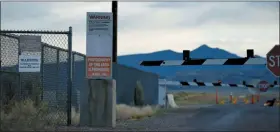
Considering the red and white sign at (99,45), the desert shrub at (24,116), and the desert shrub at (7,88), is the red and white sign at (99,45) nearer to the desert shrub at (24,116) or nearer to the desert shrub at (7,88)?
the desert shrub at (24,116)

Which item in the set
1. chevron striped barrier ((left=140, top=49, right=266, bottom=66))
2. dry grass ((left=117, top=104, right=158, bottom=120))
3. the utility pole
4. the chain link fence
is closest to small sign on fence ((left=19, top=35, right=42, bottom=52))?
the chain link fence

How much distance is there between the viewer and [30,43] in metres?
15.3

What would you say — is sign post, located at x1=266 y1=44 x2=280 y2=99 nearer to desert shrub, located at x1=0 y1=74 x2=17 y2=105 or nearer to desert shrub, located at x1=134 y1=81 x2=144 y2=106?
desert shrub, located at x1=0 y1=74 x2=17 y2=105

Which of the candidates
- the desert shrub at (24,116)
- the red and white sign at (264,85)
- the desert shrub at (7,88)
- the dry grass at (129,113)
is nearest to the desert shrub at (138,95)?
the dry grass at (129,113)

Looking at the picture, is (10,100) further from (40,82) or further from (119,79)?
(119,79)

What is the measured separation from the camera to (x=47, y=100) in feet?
54.5

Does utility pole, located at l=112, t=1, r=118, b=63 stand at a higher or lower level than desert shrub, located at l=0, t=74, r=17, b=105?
higher

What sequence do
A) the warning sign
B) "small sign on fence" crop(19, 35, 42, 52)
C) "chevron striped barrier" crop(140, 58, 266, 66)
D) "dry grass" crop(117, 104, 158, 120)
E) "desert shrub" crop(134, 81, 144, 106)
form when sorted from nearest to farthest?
"small sign on fence" crop(19, 35, 42, 52) → the warning sign → "chevron striped barrier" crop(140, 58, 266, 66) → "dry grass" crop(117, 104, 158, 120) → "desert shrub" crop(134, 81, 144, 106)

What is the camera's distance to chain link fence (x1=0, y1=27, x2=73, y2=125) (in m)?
15.0

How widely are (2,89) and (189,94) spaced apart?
41.5 m

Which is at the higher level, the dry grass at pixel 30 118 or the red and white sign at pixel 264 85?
the red and white sign at pixel 264 85

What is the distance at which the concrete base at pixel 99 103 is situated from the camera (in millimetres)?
15516

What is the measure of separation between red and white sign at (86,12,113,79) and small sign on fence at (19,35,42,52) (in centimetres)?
120

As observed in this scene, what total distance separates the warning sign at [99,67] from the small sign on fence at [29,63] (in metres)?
1.24
